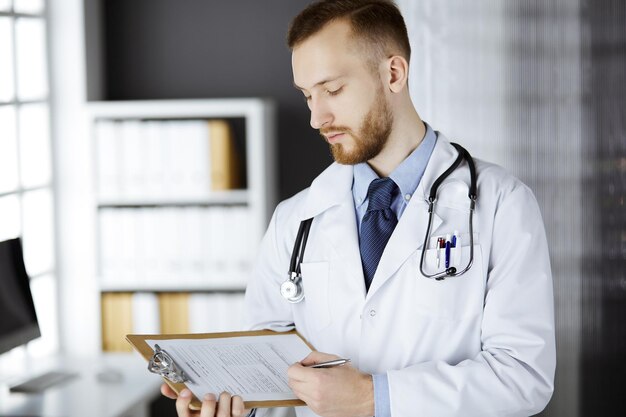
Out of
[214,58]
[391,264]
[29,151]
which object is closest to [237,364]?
[391,264]

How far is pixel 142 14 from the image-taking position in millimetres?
3838

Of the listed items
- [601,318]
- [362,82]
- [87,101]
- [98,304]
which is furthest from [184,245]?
[362,82]

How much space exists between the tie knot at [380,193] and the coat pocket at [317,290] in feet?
0.50

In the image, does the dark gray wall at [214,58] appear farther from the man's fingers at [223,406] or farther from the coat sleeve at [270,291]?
the man's fingers at [223,406]

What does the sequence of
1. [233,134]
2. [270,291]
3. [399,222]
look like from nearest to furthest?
[399,222] < [270,291] < [233,134]

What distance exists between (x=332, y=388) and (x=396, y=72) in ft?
2.03

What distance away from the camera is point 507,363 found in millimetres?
1403

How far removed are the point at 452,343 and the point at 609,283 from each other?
53.1 inches

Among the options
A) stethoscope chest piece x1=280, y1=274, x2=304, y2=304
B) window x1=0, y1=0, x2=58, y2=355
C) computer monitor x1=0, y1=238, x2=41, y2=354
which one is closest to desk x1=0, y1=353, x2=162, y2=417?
computer monitor x1=0, y1=238, x2=41, y2=354

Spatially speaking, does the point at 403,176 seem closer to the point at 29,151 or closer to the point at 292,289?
the point at 292,289

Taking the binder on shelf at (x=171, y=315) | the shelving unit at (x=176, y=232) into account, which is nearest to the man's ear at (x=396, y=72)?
the shelving unit at (x=176, y=232)

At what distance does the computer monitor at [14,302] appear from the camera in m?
2.63

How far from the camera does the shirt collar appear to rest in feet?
5.27

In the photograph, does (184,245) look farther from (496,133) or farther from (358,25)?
(358,25)
